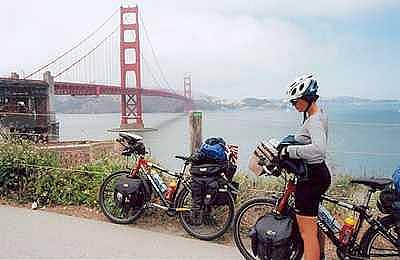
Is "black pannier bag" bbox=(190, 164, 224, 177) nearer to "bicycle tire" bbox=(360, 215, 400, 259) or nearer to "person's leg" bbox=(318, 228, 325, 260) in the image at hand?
"person's leg" bbox=(318, 228, 325, 260)

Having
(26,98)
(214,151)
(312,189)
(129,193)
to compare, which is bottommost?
(129,193)

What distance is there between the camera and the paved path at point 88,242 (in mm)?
3314

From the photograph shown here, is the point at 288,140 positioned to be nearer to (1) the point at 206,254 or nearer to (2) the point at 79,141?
(1) the point at 206,254

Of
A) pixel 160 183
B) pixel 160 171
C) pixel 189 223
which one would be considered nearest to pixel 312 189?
pixel 189 223

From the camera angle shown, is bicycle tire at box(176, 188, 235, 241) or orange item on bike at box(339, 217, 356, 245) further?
bicycle tire at box(176, 188, 235, 241)

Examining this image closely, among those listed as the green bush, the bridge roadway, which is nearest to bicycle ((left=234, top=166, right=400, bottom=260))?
the green bush

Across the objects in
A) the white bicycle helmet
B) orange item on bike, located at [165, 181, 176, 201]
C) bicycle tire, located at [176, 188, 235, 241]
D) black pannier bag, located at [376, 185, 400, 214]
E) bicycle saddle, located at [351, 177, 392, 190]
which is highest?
the white bicycle helmet

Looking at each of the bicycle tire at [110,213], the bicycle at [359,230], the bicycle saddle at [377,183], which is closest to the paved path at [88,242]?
the bicycle tire at [110,213]

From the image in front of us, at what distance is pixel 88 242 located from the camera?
3570mm

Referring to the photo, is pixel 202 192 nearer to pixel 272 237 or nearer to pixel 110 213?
pixel 272 237

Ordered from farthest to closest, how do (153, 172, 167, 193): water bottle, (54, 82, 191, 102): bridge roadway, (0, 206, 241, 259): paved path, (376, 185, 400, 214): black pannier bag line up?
(54, 82, 191, 102): bridge roadway → (153, 172, 167, 193): water bottle → (0, 206, 241, 259): paved path → (376, 185, 400, 214): black pannier bag

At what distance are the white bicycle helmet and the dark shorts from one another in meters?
0.41

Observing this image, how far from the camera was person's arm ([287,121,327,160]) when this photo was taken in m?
2.56

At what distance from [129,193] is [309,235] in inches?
70.1
